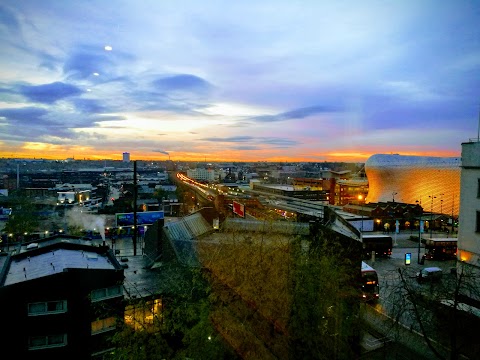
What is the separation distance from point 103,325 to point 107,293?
838mm

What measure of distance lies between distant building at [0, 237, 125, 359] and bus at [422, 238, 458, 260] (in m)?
20.8

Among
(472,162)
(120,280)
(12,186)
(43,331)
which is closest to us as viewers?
(43,331)

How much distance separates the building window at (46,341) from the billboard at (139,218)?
20.5 m

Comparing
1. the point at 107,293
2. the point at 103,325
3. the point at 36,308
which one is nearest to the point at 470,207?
the point at 107,293

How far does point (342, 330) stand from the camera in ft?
23.1

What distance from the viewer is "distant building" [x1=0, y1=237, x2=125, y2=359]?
8461 millimetres

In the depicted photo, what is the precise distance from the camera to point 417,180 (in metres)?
49.2

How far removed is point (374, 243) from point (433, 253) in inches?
155

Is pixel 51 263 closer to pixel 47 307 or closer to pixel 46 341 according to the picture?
pixel 47 307

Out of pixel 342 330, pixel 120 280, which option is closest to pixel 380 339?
pixel 342 330

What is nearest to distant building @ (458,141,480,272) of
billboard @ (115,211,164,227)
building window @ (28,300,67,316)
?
building window @ (28,300,67,316)

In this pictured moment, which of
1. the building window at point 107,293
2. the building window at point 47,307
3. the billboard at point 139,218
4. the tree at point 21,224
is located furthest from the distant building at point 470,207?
the tree at point 21,224

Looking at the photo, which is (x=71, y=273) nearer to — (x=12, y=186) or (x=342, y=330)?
(x=342, y=330)

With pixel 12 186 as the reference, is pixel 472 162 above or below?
above
